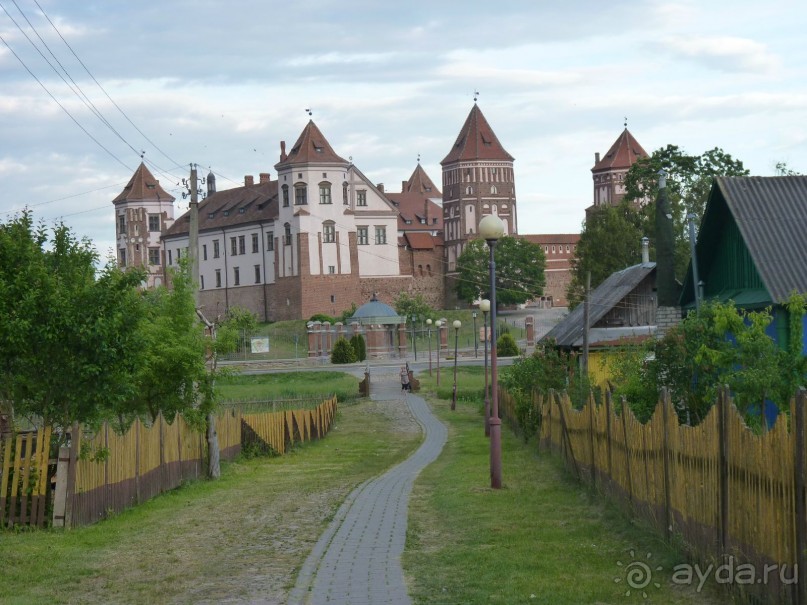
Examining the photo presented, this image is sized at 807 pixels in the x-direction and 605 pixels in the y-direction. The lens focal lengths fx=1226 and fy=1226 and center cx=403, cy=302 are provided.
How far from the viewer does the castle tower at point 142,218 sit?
136000mm

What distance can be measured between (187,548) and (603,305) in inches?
1242

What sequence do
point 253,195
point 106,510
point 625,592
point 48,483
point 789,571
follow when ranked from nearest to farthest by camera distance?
point 789,571, point 625,592, point 48,483, point 106,510, point 253,195

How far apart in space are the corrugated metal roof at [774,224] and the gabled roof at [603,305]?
16.1 metres

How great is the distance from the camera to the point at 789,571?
7781mm

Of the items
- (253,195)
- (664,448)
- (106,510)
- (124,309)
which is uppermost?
(253,195)

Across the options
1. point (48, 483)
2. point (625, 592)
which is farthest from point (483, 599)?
point (48, 483)

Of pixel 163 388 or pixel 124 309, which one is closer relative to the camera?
pixel 124 309

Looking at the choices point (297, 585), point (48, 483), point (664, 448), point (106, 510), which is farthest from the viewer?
point (106, 510)

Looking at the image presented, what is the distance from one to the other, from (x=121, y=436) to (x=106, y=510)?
109 centimetres

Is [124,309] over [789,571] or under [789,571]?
over

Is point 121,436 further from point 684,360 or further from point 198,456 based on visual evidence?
point 684,360

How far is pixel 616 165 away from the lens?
141 m

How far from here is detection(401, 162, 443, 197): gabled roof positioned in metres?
172

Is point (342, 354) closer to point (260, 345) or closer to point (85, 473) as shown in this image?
point (260, 345)
